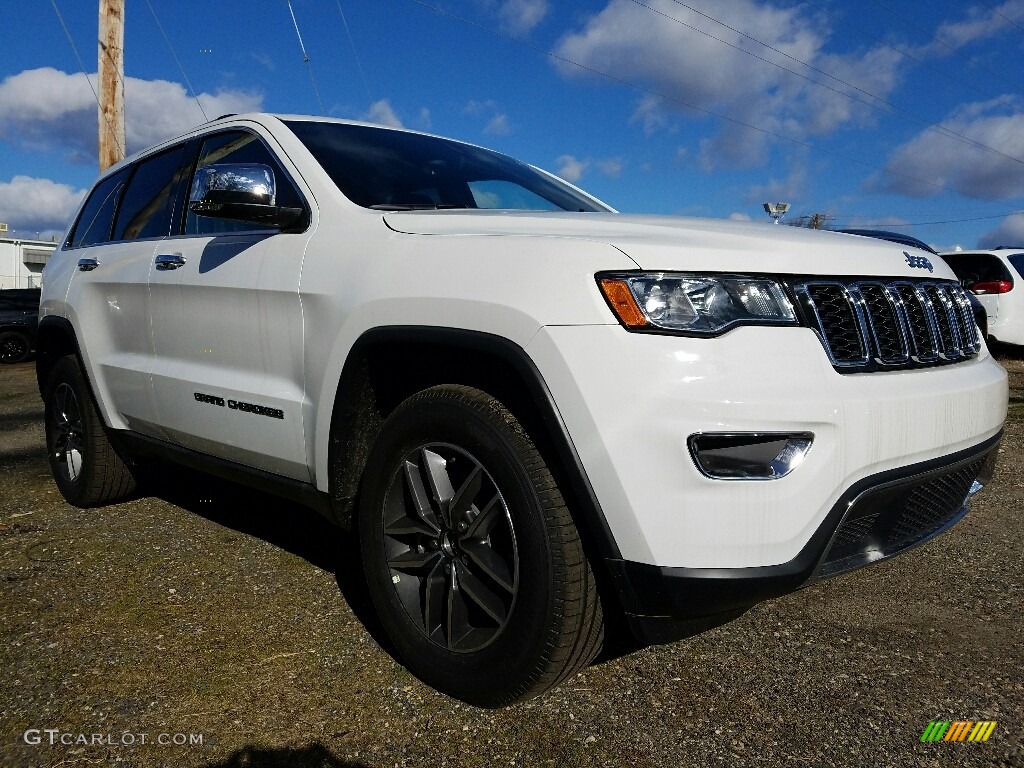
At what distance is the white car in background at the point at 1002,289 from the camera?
9.98m

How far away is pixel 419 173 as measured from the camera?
306 centimetres

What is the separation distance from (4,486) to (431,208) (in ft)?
12.1

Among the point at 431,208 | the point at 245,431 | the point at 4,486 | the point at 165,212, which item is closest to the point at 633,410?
the point at 431,208

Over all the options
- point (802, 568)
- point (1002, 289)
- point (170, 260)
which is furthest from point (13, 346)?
point (802, 568)

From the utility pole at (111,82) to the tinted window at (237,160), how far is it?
27.7 feet

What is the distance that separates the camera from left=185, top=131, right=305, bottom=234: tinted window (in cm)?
283

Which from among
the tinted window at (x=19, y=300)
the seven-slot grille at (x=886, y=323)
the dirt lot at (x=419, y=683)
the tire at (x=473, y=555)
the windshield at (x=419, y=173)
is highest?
the windshield at (x=419, y=173)

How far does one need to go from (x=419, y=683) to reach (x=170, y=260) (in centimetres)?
203

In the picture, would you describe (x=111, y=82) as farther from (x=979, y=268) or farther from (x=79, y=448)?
(x=979, y=268)

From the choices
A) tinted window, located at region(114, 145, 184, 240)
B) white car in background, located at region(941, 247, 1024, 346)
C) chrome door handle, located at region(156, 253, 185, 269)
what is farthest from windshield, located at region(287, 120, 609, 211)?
white car in background, located at region(941, 247, 1024, 346)

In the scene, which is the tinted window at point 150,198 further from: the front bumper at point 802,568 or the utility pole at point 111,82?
the utility pole at point 111,82

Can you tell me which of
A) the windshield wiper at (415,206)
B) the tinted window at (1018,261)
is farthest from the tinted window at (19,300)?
the tinted window at (1018,261)

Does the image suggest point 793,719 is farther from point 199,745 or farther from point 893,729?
point 199,745

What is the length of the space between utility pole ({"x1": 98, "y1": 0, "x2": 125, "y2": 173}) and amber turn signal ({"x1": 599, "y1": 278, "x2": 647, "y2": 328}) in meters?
10.7
